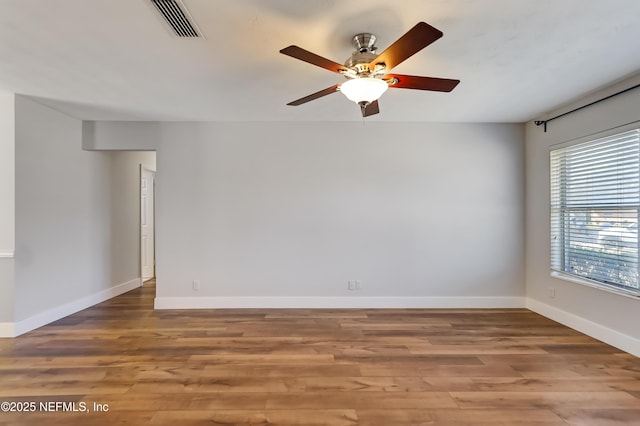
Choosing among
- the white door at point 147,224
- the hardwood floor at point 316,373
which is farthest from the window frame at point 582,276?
the white door at point 147,224

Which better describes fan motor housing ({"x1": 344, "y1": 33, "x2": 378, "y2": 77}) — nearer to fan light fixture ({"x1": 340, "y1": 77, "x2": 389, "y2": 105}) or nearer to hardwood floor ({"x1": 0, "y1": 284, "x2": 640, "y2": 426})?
fan light fixture ({"x1": 340, "y1": 77, "x2": 389, "y2": 105})

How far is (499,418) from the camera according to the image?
196 cm

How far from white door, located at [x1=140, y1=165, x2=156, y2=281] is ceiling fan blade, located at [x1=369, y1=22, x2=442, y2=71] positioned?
5.00m

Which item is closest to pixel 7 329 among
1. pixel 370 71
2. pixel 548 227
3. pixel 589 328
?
pixel 370 71

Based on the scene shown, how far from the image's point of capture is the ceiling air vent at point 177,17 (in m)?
1.80

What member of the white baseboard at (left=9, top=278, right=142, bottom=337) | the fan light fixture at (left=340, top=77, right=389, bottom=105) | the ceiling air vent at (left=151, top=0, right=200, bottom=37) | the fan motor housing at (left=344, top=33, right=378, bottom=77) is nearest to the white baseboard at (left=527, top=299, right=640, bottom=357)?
the fan light fixture at (left=340, top=77, right=389, bottom=105)

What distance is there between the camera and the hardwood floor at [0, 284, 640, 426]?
2.00m

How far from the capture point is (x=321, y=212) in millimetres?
4254

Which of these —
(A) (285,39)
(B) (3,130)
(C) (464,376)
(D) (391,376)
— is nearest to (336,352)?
(D) (391,376)

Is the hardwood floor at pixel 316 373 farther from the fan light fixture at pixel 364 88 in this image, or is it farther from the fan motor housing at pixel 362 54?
the fan motor housing at pixel 362 54

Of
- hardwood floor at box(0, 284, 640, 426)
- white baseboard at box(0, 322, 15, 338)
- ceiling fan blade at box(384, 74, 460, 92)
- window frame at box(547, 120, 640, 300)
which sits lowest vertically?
hardwood floor at box(0, 284, 640, 426)

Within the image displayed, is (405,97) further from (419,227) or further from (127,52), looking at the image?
(127,52)

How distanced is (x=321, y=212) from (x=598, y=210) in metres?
2.91

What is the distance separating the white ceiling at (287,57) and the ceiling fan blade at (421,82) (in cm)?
29
